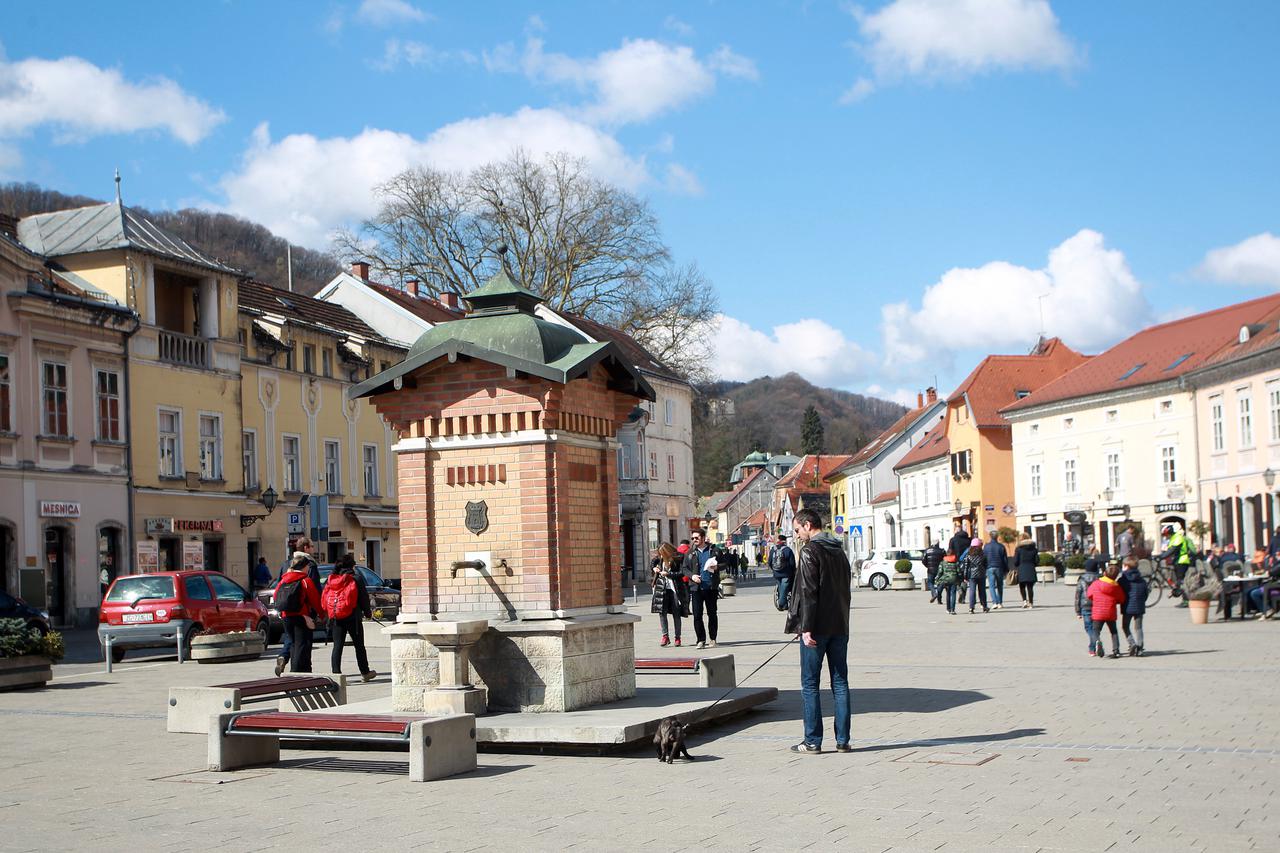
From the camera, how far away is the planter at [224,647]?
22656 millimetres

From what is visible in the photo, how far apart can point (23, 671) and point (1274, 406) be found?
1638 inches

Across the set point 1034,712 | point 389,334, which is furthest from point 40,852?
point 389,334

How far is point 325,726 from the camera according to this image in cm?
1012

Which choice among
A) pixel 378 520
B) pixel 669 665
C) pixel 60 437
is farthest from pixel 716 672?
pixel 378 520

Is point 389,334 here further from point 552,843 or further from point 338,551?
point 552,843

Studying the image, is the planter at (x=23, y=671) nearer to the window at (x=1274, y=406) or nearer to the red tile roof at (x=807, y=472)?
the window at (x=1274, y=406)

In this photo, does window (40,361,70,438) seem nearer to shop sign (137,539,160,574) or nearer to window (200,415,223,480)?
shop sign (137,539,160,574)

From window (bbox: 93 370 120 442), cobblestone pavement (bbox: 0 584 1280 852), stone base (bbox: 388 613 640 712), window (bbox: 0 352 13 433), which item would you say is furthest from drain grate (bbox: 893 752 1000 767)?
window (bbox: 93 370 120 442)

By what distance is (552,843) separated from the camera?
301 inches

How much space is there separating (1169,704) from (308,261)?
217 ft

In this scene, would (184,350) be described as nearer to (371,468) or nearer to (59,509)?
(59,509)

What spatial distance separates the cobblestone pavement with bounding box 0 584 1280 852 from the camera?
7.77 m

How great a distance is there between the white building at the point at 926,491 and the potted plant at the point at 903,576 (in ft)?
85.3

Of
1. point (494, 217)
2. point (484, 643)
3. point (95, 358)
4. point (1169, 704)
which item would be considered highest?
point (494, 217)
